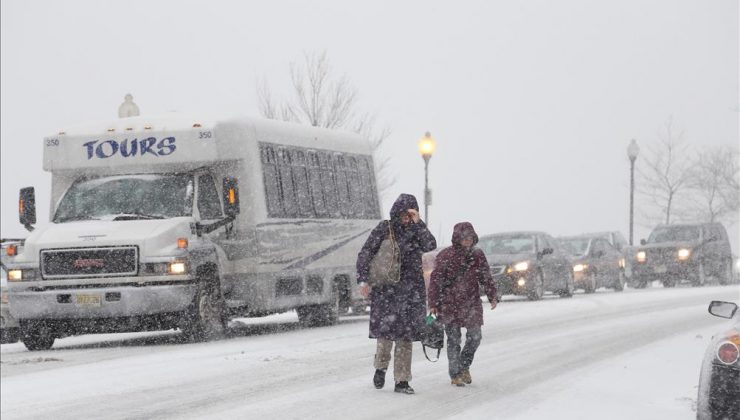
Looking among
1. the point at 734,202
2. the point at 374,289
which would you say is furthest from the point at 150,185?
the point at 734,202

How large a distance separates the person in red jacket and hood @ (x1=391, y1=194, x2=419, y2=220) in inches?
25.2

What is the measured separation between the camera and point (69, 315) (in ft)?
59.8

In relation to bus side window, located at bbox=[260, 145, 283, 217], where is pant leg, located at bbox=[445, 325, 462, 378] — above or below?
below

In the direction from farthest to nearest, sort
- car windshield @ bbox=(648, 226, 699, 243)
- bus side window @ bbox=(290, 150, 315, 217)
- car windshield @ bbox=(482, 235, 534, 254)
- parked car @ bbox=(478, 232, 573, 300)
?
1. car windshield @ bbox=(648, 226, 699, 243)
2. car windshield @ bbox=(482, 235, 534, 254)
3. parked car @ bbox=(478, 232, 573, 300)
4. bus side window @ bbox=(290, 150, 315, 217)

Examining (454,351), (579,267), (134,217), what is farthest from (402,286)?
(579,267)

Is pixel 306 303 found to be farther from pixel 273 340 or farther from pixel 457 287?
pixel 457 287

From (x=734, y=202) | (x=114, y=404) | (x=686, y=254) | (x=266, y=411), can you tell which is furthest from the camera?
(x=734, y=202)

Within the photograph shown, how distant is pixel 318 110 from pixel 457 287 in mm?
30284

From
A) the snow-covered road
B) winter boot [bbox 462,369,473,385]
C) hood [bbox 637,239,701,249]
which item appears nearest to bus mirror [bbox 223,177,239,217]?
the snow-covered road

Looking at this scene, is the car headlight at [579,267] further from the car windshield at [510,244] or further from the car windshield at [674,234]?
the car windshield at [674,234]

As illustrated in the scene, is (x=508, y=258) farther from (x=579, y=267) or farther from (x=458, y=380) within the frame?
(x=458, y=380)

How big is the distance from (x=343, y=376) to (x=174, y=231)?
555 centimetres

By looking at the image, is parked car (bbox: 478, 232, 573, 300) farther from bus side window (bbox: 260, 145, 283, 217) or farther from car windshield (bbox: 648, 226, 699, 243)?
bus side window (bbox: 260, 145, 283, 217)

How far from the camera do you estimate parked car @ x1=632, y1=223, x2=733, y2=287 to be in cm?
3959
